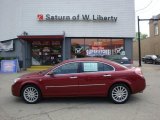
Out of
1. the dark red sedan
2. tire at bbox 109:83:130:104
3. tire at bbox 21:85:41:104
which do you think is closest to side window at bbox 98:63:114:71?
the dark red sedan

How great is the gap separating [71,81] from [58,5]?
16.6 metres

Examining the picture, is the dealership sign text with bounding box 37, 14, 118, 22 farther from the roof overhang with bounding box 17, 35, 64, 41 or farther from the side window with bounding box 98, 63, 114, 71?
the side window with bounding box 98, 63, 114, 71

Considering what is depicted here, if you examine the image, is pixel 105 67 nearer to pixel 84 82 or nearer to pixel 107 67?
pixel 107 67

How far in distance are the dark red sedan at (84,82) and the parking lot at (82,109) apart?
1.10ft

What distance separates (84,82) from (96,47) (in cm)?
1630

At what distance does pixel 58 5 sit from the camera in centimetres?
2578

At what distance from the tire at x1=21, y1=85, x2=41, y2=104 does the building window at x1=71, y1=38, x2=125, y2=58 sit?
52.7 ft

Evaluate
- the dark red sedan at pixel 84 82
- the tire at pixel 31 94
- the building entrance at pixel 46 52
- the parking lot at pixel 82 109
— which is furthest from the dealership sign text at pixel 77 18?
the tire at pixel 31 94

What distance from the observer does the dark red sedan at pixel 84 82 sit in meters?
10.0

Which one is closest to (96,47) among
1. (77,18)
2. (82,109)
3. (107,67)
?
(77,18)

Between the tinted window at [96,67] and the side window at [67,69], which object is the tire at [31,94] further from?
the tinted window at [96,67]

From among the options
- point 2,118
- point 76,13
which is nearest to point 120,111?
point 2,118

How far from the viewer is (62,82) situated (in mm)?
Result: 10102

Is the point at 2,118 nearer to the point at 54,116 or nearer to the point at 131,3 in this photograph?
the point at 54,116
